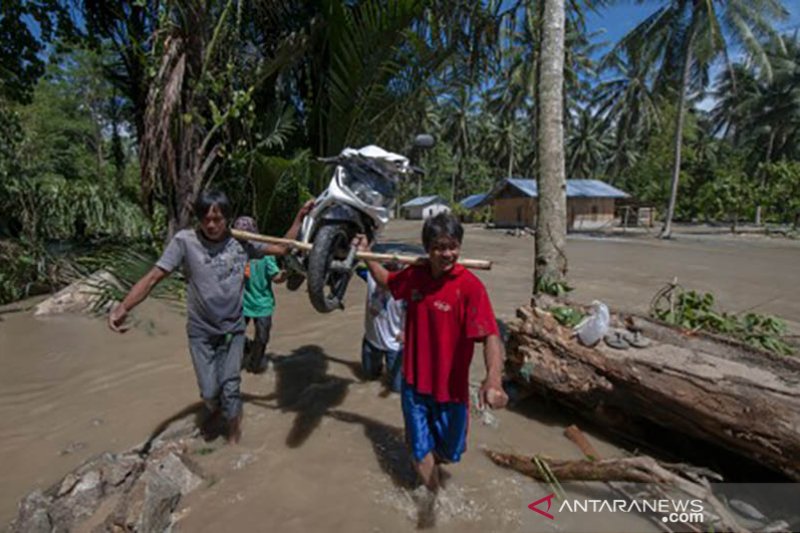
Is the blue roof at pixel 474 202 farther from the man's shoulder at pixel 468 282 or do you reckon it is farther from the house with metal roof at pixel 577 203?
the man's shoulder at pixel 468 282

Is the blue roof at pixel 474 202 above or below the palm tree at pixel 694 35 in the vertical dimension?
below

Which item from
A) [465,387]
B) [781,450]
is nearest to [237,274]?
[465,387]

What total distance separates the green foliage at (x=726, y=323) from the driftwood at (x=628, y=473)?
150cm

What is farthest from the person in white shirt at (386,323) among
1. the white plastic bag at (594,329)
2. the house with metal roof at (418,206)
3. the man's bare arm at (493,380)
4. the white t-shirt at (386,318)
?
the house with metal roof at (418,206)

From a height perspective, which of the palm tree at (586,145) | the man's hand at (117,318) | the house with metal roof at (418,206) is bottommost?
the man's hand at (117,318)

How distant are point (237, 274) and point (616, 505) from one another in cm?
261

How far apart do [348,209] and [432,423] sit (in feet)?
4.88

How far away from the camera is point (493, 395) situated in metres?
1.99

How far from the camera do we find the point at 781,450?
2.32 m

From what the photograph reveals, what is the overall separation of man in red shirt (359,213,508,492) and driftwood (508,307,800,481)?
1.35 m

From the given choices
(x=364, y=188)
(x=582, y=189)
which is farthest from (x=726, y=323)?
(x=582, y=189)

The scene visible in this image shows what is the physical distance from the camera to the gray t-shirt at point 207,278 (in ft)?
8.75

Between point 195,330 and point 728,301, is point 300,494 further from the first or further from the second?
point 728,301

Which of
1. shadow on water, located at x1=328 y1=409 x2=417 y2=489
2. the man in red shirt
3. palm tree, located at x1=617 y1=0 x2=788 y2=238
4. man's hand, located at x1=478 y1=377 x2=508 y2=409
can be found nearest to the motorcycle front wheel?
the man in red shirt
